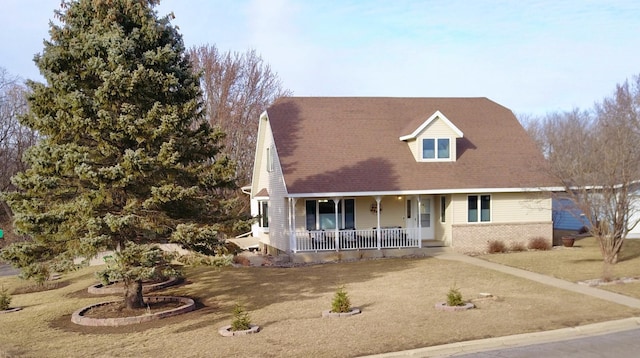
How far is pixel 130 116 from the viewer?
12.5 metres

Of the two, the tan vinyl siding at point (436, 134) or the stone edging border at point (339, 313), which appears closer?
the stone edging border at point (339, 313)

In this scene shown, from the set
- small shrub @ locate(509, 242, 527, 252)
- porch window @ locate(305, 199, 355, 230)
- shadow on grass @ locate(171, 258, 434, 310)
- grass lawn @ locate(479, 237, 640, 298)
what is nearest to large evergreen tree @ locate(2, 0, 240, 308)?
shadow on grass @ locate(171, 258, 434, 310)

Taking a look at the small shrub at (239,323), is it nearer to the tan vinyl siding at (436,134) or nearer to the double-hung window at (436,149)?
the tan vinyl siding at (436,134)

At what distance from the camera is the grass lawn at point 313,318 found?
32.9ft

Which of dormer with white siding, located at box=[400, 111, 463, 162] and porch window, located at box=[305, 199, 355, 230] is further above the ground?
dormer with white siding, located at box=[400, 111, 463, 162]

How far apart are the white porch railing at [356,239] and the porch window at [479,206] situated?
272 centimetres

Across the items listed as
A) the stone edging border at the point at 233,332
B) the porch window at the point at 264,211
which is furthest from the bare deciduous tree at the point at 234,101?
the stone edging border at the point at 233,332

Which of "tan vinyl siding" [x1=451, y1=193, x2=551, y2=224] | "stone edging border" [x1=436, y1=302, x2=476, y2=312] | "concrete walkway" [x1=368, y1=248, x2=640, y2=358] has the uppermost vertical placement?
"tan vinyl siding" [x1=451, y1=193, x2=551, y2=224]

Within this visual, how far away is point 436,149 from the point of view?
2466cm

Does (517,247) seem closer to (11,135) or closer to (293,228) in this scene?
(293,228)

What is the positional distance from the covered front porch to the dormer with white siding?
1.88 m

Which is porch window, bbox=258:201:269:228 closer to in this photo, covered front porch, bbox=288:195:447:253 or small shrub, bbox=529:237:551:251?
covered front porch, bbox=288:195:447:253

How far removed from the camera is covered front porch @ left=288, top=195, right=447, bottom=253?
883 inches

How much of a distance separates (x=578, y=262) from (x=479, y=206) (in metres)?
5.36
